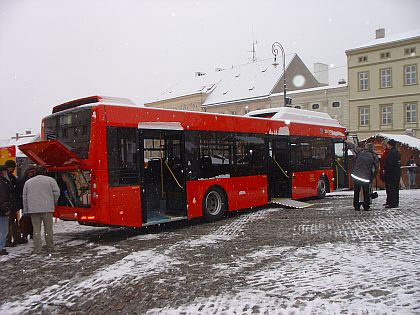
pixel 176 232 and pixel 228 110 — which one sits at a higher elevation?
pixel 228 110

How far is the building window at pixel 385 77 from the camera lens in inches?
1543

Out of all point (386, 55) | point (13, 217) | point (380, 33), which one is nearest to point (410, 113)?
point (386, 55)

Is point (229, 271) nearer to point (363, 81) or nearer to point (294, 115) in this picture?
point (294, 115)

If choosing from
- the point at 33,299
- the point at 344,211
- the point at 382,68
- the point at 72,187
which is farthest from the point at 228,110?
the point at 33,299

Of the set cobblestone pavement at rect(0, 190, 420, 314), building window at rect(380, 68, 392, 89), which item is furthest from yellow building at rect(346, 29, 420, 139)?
cobblestone pavement at rect(0, 190, 420, 314)

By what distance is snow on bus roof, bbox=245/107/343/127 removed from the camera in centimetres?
1430

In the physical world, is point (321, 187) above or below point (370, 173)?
below

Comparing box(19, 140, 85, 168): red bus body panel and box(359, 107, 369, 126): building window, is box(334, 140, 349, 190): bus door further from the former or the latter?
box(359, 107, 369, 126): building window

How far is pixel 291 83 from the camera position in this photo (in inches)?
1877

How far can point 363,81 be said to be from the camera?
40.8 m

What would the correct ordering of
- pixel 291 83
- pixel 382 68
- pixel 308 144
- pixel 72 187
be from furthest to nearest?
pixel 291 83, pixel 382 68, pixel 308 144, pixel 72 187

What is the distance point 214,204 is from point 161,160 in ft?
6.32

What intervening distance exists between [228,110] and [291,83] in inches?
304

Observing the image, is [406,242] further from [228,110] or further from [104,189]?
[228,110]
